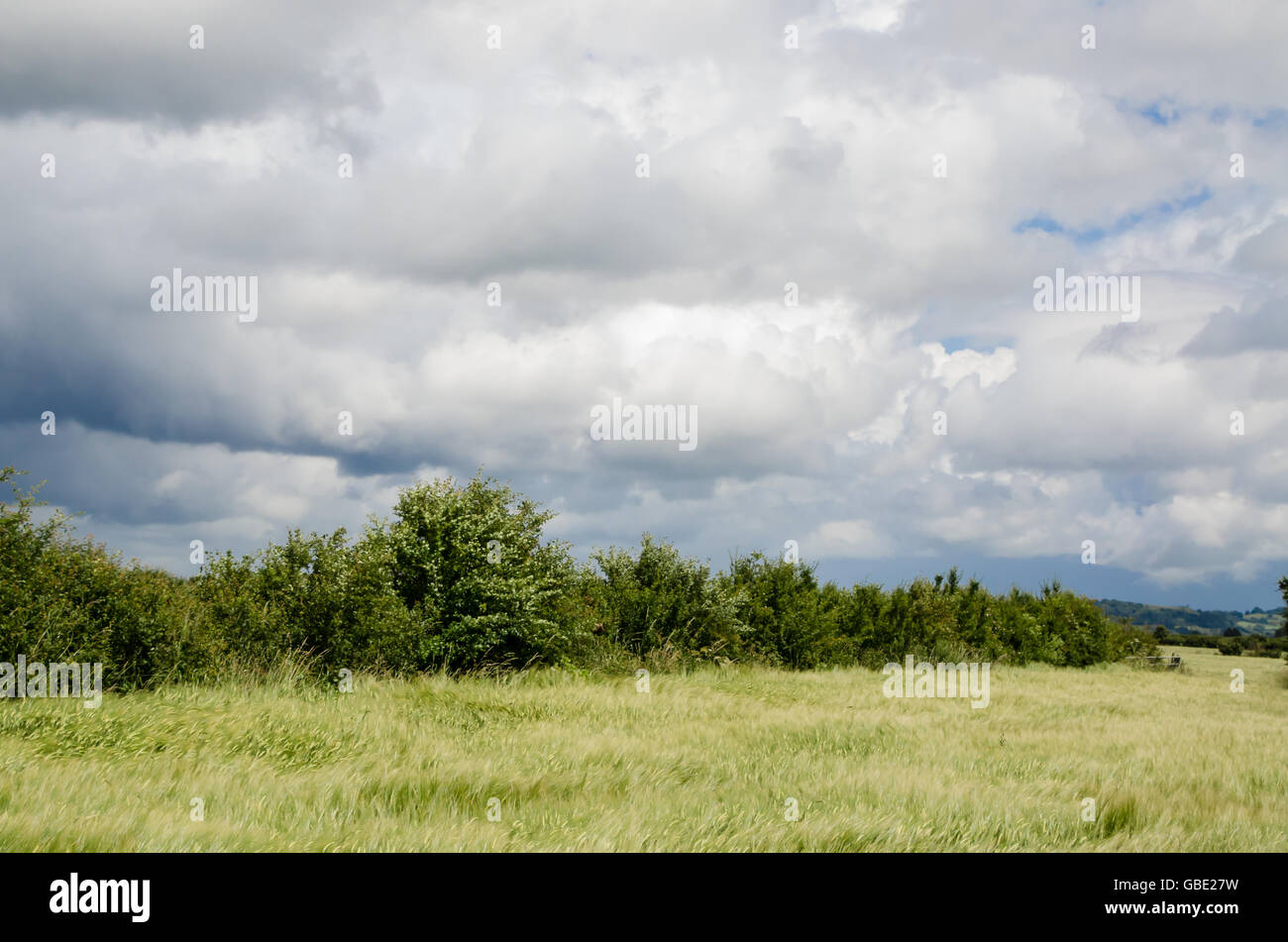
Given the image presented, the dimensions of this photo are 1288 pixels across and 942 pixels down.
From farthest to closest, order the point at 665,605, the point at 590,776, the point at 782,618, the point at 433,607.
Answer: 1. the point at 782,618
2. the point at 665,605
3. the point at 433,607
4. the point at 590,776

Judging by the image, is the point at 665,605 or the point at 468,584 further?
the point at 665,605

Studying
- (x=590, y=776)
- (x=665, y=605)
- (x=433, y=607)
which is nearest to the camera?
(x=590, y=776)

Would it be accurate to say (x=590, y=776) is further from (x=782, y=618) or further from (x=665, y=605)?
(x=782, y=618)

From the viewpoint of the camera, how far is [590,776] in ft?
27.2

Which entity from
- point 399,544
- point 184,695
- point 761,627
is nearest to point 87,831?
point 184,695

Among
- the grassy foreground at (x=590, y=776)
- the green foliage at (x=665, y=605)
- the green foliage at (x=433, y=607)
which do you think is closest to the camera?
the grassy foreground at (x=590, y=776)

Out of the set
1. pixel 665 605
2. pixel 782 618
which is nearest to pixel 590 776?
pixel 665 605

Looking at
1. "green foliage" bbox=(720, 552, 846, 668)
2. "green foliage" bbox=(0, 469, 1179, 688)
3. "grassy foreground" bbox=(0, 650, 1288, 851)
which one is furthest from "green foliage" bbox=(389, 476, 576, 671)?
"green foliage" bbox=(720, 552, 846, 668)

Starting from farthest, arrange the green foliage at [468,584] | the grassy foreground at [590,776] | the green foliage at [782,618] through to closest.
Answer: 1. the green foliage at [782,618]
2. the green foliage at [468,584]
3. the grassy foreground at [590,776]

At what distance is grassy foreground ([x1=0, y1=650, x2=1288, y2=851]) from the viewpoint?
20.1 feet

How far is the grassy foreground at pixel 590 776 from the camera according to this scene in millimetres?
6141

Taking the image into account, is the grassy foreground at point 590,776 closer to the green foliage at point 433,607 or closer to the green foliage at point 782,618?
the green foliage at point 433,607

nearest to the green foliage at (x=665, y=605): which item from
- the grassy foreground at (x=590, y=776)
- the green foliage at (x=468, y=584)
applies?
the green foliage at (x=468, y=584)
